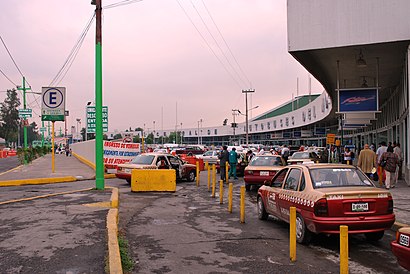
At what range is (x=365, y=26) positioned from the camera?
14312 millimetres

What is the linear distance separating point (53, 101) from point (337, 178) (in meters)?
15.8

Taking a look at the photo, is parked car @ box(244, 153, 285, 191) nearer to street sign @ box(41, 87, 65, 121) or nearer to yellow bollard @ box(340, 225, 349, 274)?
street sign @ box(41, 87, 65, 121)

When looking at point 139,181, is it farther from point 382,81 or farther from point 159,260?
point 382,81

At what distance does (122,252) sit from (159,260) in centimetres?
63

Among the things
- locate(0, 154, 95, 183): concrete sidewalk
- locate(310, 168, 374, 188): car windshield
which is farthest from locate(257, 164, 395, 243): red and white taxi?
locate(0, 154, 95, 183): concrete sidewalk

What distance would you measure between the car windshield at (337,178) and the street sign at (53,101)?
1508cm

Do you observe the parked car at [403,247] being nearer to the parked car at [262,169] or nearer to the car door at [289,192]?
the car door at [289,192]

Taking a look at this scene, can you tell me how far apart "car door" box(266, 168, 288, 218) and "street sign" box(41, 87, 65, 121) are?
13.5m

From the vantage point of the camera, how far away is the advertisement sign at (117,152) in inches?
1058

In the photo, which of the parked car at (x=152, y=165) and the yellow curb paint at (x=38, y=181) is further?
the yellow curb paint at (x=38, y=181)

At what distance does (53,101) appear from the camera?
20.8 meters

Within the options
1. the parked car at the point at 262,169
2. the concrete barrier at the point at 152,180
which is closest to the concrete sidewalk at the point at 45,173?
the concrete barrier at the point at 152,180

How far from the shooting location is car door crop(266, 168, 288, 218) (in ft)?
32.0

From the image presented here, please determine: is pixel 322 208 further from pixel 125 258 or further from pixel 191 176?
pixel 191 176
